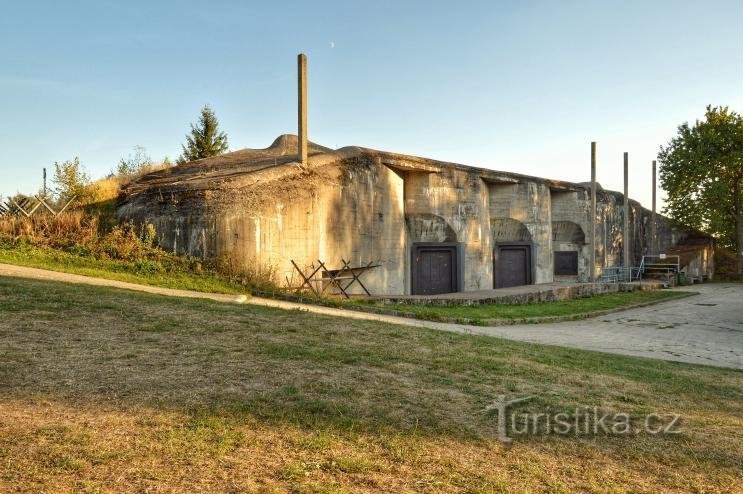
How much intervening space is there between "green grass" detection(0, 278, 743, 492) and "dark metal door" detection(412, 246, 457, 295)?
16.4 metres

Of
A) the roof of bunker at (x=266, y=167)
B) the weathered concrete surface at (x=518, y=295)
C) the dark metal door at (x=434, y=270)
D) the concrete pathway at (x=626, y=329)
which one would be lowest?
the concrete pathway at (x=626, y=329)

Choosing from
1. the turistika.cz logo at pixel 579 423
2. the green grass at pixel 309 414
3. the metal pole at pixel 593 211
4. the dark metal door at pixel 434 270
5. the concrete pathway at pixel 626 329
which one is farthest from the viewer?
the metal pole at pixel 593 211

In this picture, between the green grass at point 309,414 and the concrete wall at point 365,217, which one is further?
the concrete wall at point 365,217

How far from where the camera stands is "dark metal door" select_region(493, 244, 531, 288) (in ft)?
92.9

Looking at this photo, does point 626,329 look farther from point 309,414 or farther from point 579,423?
point 309,414

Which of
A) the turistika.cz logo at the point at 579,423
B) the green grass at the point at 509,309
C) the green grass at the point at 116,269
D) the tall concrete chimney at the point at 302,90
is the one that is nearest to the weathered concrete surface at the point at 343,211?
the green grass at the point at 116,269

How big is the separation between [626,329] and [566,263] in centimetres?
2029

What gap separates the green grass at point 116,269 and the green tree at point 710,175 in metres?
38.0

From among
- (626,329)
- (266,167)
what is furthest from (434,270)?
(626,329)

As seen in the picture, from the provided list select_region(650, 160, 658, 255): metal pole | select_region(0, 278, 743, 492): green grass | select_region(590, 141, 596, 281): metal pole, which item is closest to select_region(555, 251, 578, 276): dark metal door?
select_region(590, 141, 596, 281): metal pole

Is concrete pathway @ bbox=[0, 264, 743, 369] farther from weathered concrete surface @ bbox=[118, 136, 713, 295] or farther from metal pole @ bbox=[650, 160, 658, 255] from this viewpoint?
metal pole @ bbox=[650, 160, 658, 255]

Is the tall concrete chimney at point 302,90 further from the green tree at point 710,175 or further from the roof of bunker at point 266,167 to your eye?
the green tree at point 710,175

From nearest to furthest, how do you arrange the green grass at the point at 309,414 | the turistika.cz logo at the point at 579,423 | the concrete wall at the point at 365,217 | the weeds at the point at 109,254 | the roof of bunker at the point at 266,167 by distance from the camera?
the green grass at the point at 309,414 < the turistika.cz logo at the point at 579,423 < the weeds at the point at 109,254 < the concrete wall at the point at 365,217 < the roof of bunker at the point at 266,167

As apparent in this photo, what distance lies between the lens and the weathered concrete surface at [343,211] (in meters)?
17.4
